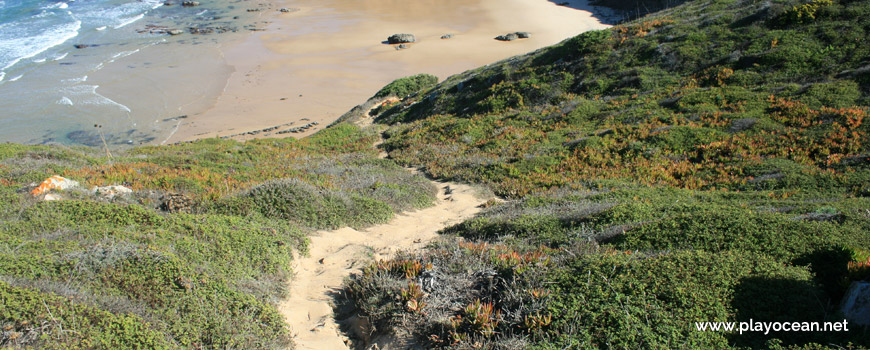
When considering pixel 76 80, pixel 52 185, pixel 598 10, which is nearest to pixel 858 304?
pixel 52 185

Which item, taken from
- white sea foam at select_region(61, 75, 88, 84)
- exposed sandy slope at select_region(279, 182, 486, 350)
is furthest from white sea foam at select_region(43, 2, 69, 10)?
exposed sandy slope at select_region(279, 182, 486, 350)

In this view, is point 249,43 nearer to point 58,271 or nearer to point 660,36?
point 660,36

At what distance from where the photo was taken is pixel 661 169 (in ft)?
38.9

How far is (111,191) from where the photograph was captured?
8.68 metres

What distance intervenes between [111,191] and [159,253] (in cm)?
441

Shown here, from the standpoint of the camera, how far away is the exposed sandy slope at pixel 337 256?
5.59m

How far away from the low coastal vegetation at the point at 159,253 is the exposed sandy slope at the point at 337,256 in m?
0.27

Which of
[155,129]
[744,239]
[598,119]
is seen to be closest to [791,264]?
[744,239]

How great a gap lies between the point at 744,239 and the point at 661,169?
5.95 metres

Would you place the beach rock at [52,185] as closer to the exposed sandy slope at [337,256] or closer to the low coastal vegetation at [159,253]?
the low coastal vegetation at [159,253]

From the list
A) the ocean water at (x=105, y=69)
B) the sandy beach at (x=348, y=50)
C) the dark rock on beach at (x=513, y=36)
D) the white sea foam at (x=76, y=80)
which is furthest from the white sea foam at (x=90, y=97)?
the dark rock on beach at (x=513, y=36)

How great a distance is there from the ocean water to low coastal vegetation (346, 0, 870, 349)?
18.2m

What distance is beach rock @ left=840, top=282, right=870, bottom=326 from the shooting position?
4133 millimetres

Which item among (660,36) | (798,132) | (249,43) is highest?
(249,43)
